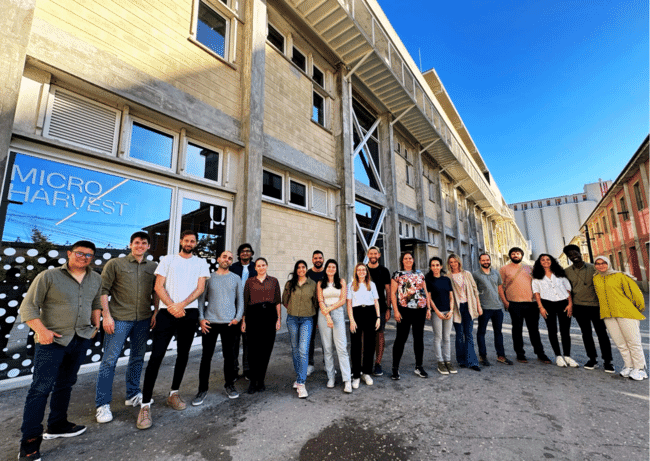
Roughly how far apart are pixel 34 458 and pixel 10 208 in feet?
10.4

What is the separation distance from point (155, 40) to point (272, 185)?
3.74 meters

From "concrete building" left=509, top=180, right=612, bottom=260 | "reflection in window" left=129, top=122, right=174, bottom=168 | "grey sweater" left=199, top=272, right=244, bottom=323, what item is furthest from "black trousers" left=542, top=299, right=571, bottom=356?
"concrete building" left=509, top=180, right=612, bottom=260

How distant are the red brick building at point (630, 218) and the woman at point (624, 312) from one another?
16.6 metres

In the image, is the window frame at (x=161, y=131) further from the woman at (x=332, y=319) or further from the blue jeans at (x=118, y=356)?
the woman at (x=332, y=319)

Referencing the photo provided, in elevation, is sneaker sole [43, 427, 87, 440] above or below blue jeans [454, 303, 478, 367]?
below

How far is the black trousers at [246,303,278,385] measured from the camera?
3.80 metres

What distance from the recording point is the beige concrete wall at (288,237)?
726 centimetres

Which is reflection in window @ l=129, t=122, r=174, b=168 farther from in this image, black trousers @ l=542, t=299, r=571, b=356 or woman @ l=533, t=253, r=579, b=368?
black trousers @ l=542, t=299, r=571, b=356

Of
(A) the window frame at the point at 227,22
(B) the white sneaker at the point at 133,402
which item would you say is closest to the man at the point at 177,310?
(B) the white sneaker at the point at 133,402

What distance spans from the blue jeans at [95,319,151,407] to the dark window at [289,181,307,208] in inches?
215

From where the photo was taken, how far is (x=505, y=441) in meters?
2.52

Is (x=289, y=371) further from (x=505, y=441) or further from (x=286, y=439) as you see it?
(x=505, y=441)

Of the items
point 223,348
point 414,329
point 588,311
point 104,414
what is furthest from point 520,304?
point 104,414

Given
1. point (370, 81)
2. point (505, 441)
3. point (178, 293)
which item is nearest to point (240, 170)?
point (178, 293)
